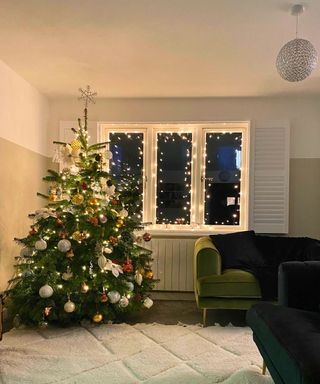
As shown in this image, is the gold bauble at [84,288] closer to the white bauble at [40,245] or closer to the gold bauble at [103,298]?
the gold bauble at [103,298]

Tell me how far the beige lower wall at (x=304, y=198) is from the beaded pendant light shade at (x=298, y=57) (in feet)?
6.72

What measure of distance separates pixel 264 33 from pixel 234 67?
0.67 metres

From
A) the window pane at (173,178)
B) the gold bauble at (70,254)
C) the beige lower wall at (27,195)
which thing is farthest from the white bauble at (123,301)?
the window pane at (173,178)

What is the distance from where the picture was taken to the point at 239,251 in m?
3.51

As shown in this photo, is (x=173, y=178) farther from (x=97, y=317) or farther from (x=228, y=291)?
(x=97, y=317)

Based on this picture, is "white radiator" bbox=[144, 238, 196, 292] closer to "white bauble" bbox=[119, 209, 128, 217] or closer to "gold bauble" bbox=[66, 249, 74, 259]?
"white bauble" bbox=[119, 209, 128, 217]

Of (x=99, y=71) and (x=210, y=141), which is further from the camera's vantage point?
(x=210, y=141)

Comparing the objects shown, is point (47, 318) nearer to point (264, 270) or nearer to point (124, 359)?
point (124, 359)

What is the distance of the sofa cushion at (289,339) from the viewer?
142 centimetres

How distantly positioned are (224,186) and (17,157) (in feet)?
7.96

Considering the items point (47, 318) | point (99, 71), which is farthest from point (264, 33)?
point (47, 318)

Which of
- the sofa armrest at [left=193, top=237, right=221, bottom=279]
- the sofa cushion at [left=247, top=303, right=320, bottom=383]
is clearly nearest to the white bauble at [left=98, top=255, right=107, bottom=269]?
the sofa armrest at [left=193, top=237, right=221, bottom=279]

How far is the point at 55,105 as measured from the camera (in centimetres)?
432

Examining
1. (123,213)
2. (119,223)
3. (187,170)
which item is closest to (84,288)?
(119,223)
